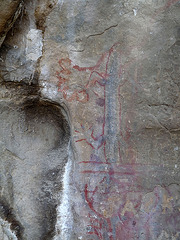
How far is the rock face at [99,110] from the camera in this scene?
2.10 m

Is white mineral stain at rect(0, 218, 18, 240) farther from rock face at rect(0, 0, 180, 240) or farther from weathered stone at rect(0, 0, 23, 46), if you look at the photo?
weathered stone at rect(0, 0, 23, 46)

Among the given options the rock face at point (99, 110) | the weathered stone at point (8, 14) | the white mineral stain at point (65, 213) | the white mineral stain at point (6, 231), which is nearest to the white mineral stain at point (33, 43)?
the rock face at point (99, 110)

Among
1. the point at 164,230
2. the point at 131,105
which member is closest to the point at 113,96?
the point at 131,105

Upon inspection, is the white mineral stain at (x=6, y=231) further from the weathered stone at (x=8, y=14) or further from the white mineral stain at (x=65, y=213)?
the weathered stone at (x=8, y=14)

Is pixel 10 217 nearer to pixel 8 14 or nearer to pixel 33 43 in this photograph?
pixel 33 43

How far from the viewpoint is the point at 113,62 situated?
2.12 meters

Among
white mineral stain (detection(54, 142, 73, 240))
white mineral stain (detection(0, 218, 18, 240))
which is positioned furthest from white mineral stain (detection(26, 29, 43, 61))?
white mineral stain (detection(0, 218, 18, 240))

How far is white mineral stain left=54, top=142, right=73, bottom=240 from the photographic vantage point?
87.6 inches

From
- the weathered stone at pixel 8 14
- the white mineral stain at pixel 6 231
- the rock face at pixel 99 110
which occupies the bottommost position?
the white mineral stain at pixel 6 231

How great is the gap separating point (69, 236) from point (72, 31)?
1695 millimetres

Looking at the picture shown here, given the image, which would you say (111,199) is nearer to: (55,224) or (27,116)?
(55,224)

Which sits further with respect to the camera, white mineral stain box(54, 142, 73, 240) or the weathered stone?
white mineral stain box(54, 142, 73, 240)

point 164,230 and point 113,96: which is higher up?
point 113,96

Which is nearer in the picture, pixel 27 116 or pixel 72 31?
pixel 72 31
